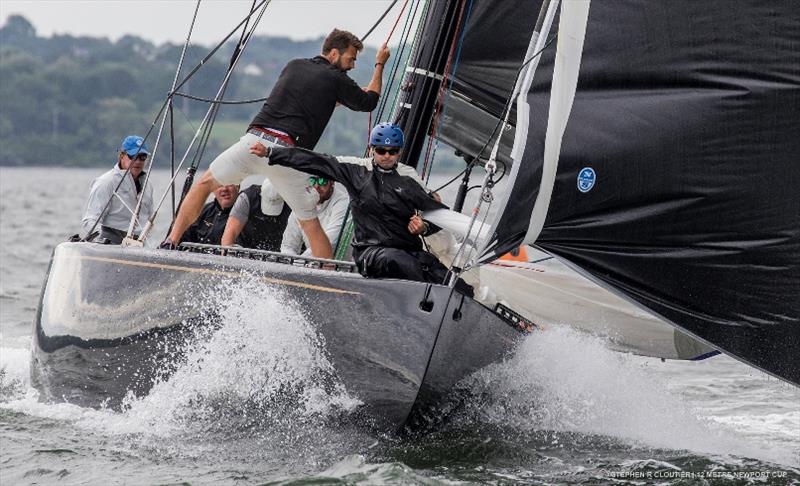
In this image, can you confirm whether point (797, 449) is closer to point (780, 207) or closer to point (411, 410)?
point (780, 207)

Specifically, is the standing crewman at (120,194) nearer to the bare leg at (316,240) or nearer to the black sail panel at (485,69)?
the bare leg at (316,240)

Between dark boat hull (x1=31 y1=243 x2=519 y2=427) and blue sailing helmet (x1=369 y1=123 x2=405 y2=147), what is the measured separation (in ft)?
2.09

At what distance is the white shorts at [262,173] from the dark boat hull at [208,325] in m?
0.63

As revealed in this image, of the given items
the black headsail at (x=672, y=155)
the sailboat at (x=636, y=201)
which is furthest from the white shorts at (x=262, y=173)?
the black headsail at (x=672, y=155)

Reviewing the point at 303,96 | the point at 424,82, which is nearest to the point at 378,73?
the point at 424,82

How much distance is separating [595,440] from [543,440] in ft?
0.84

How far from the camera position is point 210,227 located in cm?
791

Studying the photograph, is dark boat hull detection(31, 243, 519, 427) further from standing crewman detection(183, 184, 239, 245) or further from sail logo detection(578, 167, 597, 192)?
standing crewman detection(183, 184, 239, 245)

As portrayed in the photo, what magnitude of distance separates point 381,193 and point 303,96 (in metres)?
1.03

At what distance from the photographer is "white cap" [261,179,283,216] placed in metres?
7.54

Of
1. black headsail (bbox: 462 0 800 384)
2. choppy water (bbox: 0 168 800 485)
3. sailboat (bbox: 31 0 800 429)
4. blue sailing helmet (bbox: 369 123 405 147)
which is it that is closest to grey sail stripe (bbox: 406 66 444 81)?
blue sailing helmet (bbox: 369 123 405 147)

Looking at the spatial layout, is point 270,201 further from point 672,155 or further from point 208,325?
→ point 672,155

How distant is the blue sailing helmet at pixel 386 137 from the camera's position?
5.71 metres

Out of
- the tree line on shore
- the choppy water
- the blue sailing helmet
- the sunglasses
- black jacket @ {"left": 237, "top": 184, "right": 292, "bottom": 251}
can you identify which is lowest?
the tree line on shore
